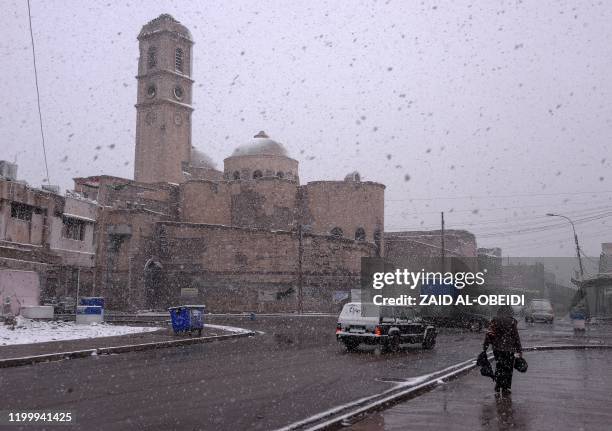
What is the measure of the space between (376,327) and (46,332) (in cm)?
1216

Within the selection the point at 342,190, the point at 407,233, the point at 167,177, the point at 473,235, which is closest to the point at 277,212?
the point at 342,190

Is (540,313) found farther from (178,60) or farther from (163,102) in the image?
(178,60)

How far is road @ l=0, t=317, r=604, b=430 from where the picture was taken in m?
7.73

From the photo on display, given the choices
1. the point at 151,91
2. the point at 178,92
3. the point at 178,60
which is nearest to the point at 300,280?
the point at 178,92

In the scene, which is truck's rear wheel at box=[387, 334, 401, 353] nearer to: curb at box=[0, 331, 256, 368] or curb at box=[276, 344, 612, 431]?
curb at box=[276, 344, 612, 431]

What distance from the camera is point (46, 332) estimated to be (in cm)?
2155

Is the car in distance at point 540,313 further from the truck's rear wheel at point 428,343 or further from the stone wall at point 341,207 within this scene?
the truck's rear wheel at point 428,343

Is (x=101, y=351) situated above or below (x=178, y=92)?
below

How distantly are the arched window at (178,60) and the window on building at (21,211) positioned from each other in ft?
136

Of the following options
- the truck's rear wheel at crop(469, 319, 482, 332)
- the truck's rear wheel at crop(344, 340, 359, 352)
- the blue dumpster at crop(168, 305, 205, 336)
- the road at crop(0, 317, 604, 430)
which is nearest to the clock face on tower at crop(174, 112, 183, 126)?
the truck's rear wheel at crop(469, 319, 482, 332)

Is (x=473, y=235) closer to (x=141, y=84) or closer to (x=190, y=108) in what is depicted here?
(x=190, y=108)

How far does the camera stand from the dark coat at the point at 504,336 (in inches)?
390

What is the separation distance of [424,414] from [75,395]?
205 inches

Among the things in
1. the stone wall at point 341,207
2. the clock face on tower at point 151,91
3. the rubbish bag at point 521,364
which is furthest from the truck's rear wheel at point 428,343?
the clock face on tower at point 151,91
